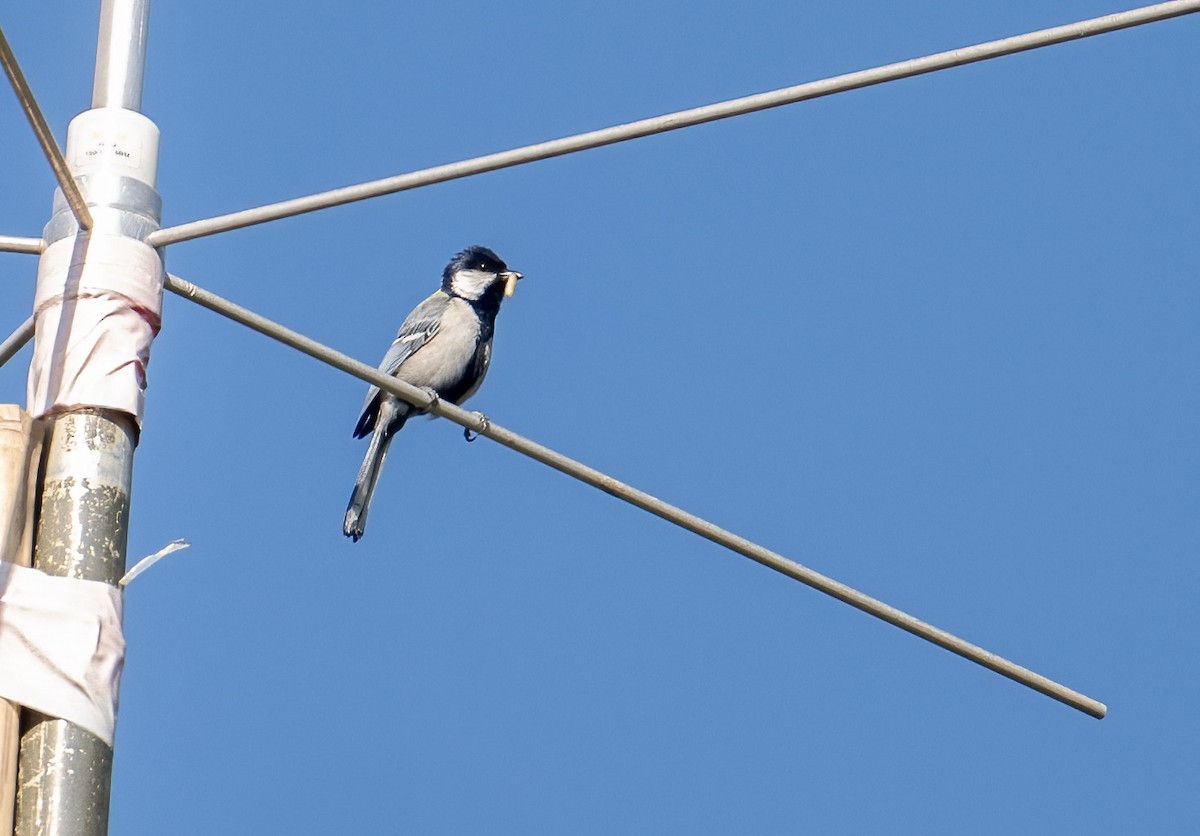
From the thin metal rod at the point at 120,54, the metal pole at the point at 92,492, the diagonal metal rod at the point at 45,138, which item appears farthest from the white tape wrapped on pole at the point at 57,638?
the thin metal rod at the point at 120,54

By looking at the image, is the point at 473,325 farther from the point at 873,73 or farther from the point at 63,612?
the point at 63,612

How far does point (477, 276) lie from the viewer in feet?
30.7

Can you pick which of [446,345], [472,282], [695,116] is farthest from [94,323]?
[472,282]

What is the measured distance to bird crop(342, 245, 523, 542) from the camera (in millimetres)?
8523

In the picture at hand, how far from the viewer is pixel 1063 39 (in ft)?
12.7

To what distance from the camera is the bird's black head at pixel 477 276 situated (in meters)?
9.24

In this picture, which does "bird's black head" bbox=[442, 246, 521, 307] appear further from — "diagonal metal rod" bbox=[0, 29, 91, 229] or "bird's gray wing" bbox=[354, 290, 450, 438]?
"diagonal metal rod" bbox=[0, 29, 91, 229]

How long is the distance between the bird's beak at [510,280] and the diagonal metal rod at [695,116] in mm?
4913

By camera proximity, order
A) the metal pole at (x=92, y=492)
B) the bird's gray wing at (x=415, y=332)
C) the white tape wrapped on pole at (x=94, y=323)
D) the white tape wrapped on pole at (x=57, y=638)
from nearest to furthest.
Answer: the metal pole at (x=92, y=492)
the white tape wrapped on pole at (x=57, y=638)
the white tape wrapped on pole at (x=94, y=323)
the bird's gray wing at (x=415, y=332)

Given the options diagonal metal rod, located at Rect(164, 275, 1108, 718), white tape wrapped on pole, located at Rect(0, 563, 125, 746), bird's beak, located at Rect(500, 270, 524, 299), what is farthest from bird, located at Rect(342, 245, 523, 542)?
white tape wrapped on pole, located at Rect(0, 563, 125, 746)

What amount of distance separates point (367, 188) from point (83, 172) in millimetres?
537

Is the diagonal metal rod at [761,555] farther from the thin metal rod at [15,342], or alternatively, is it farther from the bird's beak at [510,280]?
the bird's beak at [510,280]

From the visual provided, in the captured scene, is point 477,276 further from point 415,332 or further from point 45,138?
point 45,138

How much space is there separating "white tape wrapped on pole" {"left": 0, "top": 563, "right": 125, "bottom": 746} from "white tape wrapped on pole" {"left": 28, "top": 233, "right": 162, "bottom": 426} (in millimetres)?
368
